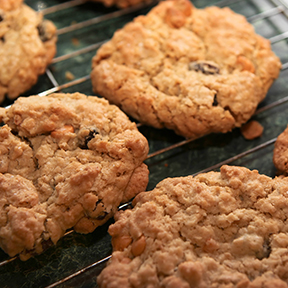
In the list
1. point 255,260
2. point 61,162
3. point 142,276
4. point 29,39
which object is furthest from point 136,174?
point 29,39

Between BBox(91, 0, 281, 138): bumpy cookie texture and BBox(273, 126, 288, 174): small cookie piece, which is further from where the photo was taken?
BBox(91, 0, 281, 138): bumpy cookie texture

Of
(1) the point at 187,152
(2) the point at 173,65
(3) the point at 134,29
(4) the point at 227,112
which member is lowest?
(1) the point at 187,152

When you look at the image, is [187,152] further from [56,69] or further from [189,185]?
[56,69]

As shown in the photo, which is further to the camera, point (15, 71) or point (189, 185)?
point (15, 71)

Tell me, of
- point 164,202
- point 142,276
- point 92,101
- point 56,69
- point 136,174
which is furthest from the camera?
point 56,69

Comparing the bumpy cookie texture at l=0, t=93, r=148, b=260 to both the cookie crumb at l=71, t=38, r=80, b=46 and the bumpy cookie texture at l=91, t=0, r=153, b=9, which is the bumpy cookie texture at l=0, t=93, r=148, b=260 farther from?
the bumpy cookie texture at l=91, t=0, r=153, b=9

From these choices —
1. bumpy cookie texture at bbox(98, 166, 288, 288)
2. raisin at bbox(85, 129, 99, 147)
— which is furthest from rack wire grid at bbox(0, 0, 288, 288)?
raisin at bbox(85, 129, 99, 147)

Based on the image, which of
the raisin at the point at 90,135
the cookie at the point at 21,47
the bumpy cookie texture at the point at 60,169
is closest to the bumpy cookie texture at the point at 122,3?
the cookie at the point at 21,47
